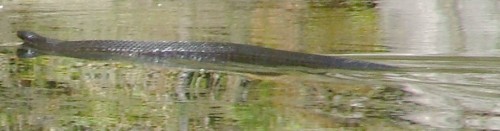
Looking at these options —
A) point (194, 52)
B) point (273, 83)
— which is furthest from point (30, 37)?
point (273, 83)

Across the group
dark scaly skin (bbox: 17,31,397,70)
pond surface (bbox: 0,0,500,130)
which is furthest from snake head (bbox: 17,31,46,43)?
pond surface (bbox: 0,0,500,130)

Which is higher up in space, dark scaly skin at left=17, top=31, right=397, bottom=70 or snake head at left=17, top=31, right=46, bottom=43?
snake head at left=17, top=31, right=46, bottom=43

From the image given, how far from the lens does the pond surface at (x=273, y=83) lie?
15.9 feet

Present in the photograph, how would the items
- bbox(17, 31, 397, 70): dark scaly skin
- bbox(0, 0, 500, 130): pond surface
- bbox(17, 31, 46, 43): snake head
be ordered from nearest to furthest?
1. bbox(0, 0, 500, 130): pond surface
2. bbox(17, 31, 397, 70): dark scaly skin
3. bbox(17, 31, 46, 43): snake head

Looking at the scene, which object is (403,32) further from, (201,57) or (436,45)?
(201,57)

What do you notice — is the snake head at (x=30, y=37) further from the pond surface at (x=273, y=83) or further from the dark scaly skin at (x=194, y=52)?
the pond surface at (x=273, y=83)

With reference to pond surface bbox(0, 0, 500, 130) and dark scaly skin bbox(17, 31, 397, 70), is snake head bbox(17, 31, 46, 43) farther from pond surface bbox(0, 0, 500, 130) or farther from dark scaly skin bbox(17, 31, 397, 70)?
pond surface bbox(0, 0, 500, 130)

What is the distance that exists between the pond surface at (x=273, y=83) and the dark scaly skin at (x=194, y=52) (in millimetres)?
133

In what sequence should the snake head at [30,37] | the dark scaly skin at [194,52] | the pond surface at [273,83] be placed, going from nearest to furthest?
1. the pond surface at [273,83]
2. the dark scaly skin at [194,52]
3. the snake head at [30,37]

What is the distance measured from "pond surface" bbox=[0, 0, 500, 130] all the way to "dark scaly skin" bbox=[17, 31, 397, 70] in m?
0.13

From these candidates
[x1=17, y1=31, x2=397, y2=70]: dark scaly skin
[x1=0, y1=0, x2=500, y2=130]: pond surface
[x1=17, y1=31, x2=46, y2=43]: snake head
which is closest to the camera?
[x1=0, y1=0, x2=500, y2=130]: pond surface

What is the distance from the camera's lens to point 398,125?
4672 millimetres

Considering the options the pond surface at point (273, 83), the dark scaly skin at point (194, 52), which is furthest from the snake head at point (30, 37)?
the pond surface at point (273, 83)

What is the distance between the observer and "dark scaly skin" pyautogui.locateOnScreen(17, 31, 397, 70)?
6.55 metres
